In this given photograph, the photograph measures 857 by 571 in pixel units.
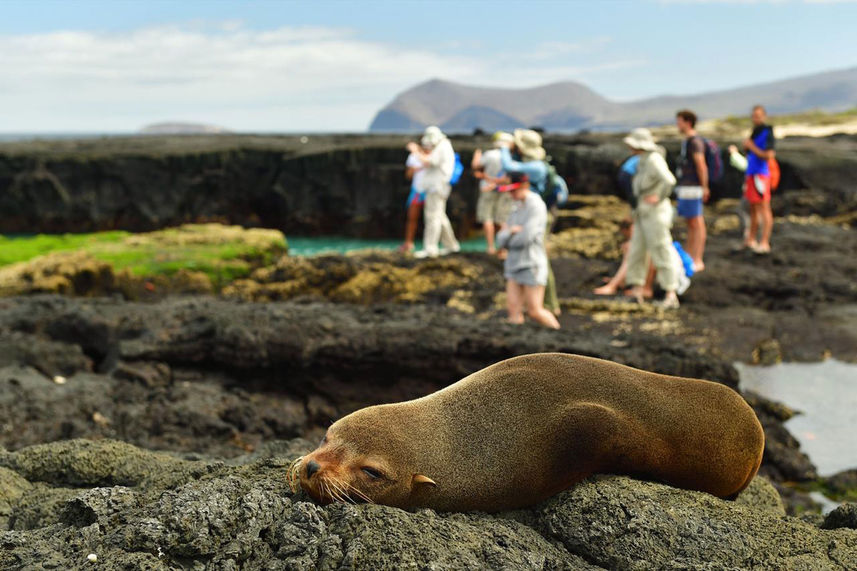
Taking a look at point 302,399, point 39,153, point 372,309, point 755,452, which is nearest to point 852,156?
point 372,309

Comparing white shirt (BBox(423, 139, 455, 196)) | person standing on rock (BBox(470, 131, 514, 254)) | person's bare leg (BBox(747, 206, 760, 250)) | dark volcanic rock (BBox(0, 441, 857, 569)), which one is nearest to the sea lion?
dark volcanic rock (BBox(0, 441, 857, 569))

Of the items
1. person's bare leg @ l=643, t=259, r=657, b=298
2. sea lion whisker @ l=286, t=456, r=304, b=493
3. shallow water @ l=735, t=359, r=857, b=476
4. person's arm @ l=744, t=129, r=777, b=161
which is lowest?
shallow water @ l=735, t=359, r=857, b=476

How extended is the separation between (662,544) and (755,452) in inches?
40.3

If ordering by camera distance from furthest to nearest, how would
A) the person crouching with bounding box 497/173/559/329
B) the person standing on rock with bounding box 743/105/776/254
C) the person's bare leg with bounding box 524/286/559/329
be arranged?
the person standing on rock with bounding box 743/105/776/254
the person's bare leg with bounding box 524/286/559/329
the person crouching with bounding box 497/173/559/329

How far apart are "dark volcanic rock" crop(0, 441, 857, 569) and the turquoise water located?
21105 millimetres

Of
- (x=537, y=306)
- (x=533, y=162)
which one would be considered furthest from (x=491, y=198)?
(x=537, y=306)

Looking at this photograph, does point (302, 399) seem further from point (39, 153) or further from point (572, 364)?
point (39, 153)

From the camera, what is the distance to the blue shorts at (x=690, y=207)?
12.8 meters

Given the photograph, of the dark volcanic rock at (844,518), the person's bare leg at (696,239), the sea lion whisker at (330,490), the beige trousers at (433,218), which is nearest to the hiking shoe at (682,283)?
the person's bare leg at (696,239)

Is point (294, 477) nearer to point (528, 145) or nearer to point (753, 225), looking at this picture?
point (528, 145)

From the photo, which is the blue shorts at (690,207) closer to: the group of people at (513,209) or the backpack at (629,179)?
the backpack at (629,179)

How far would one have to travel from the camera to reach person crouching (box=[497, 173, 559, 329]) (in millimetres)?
8711

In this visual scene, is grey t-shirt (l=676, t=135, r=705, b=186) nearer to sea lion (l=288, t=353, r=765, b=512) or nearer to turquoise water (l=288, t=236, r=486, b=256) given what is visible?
sea lion (l=288, t=353, r=765, b=512)

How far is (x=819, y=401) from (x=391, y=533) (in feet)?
26.1
